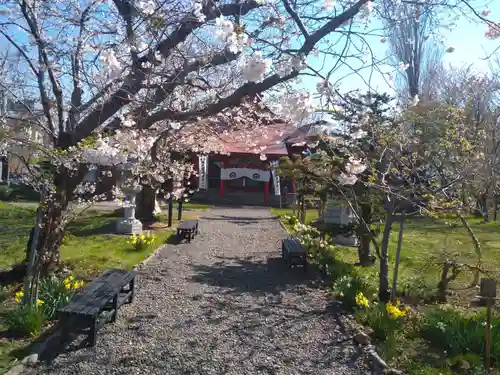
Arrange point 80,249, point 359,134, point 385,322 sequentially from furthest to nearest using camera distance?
point 80,249
point 359,134
point 385,322

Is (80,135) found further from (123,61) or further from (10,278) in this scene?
(10,278)

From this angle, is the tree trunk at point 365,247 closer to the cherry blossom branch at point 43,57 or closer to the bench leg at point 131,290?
the bench leg at point 131,290

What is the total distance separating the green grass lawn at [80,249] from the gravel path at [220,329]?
0.49m

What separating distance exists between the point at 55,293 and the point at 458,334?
4.16 m

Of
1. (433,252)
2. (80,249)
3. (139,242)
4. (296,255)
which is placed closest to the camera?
(296,255)

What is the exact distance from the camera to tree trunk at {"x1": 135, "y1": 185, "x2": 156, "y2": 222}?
13.3 m

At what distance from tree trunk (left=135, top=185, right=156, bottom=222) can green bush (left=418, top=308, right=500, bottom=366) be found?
9.80 meters

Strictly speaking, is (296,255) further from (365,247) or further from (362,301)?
(362,301)

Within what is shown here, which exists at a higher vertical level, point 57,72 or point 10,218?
point 57,72

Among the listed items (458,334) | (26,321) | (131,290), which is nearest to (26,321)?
(26,321)

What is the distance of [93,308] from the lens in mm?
4227

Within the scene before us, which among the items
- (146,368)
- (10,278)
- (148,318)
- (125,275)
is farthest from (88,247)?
(146,368)

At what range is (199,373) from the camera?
375cm

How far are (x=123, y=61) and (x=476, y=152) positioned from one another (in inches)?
205
